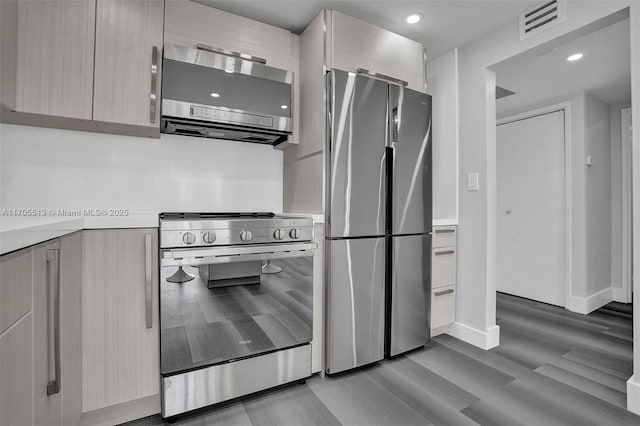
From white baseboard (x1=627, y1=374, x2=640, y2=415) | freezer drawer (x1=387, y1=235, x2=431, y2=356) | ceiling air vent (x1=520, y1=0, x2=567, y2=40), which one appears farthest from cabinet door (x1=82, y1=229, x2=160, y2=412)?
ceiling air vent (x1=520, y1=0, x2=567, y2=40)

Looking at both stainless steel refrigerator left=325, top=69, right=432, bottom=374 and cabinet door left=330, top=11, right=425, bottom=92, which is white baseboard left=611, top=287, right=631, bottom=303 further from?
cabinet door left=330, top=11, right=425, bottom=92

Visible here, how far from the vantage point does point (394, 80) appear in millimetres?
2164

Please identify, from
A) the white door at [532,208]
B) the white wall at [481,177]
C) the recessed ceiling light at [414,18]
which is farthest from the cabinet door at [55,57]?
the white door at [532,208]

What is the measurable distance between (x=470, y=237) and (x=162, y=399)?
2237 mm

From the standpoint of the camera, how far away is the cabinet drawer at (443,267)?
7.73ft

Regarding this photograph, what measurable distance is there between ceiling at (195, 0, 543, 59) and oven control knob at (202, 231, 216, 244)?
146 cm

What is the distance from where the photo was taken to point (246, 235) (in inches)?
61.9

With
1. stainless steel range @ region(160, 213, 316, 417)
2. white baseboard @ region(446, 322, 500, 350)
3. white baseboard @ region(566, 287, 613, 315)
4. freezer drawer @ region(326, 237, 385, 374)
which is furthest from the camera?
white baseboard @ region(566, 287, 613, 315)

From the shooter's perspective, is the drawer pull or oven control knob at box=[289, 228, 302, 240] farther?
the drawer pull

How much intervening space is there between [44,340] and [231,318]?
771mm

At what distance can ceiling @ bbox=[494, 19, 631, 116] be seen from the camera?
229 centimetres

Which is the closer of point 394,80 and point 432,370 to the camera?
point 432,370

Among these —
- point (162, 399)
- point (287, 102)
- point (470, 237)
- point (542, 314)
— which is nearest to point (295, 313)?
point (162, 399)

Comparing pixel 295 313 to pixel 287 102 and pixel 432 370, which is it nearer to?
pixel 432 370
